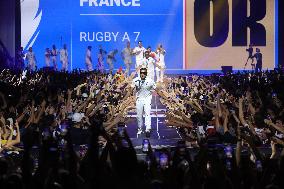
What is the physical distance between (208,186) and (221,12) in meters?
29.2

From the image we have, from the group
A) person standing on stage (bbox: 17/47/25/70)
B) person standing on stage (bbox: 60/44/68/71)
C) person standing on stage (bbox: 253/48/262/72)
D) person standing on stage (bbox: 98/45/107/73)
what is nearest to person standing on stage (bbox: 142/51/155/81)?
person standing on stage (bbox: 253/48/262/72)

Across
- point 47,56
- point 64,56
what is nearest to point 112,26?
point 64,56

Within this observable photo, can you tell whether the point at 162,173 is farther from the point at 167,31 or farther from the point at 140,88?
the point at 167,31

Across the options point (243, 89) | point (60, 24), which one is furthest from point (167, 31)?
point (243, 89)

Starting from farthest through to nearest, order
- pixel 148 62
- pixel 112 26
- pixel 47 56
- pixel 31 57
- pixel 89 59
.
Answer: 1. pixel 112 26
2. pixel 47 56
3. pixel 89 59
4. pixel 31 57
5. pixel 148 62

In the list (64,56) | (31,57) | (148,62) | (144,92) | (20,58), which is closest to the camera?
(144,92)

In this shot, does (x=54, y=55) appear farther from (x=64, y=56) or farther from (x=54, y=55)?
(x=64, y=56)

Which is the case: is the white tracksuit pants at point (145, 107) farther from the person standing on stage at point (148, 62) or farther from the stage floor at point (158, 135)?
the person standing on stage at point (148, 62)

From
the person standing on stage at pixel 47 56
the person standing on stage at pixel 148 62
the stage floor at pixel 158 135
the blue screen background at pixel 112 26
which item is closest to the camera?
the stage floor at pixel 158 135

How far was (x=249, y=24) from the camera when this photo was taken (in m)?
30.7

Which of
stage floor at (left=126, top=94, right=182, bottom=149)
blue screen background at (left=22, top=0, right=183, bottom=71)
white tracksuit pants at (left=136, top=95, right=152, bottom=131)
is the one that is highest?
blue screen background at (left=22, top=0, right=183, bottom=71)

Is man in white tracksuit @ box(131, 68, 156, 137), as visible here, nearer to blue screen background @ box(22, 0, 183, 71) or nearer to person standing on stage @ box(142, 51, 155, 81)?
person standing on stage @ box(142, 51, 155, 81)

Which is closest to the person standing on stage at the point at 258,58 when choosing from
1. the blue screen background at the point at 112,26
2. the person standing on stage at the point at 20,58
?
the blue screen background at the point at 112,26

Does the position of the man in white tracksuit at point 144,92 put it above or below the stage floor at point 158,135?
above
